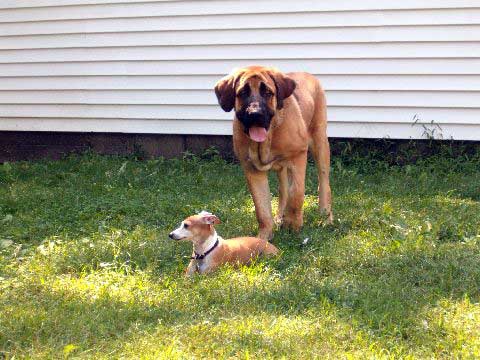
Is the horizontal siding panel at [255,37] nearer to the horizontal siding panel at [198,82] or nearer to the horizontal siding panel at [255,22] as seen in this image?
the horizontal siding panel at [255,22]

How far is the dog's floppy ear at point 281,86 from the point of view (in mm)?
5906

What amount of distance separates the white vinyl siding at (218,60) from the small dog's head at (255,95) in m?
2.83

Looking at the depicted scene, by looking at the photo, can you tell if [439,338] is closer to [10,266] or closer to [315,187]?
[10,266]

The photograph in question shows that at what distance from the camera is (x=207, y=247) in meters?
5.21

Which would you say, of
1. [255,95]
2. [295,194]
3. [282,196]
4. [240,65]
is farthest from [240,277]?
[240,65]

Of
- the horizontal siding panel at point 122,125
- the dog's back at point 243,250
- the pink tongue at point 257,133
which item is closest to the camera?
the dog's back at point 243,250

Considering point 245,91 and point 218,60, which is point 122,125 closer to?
point 218,60

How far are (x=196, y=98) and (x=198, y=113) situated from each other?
0.19m

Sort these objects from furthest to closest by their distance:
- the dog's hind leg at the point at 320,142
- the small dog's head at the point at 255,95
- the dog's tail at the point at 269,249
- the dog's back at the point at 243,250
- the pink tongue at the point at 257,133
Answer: the dog's hind leg at the point at 320,142 < the pink tongue at the point at 257,133 < the small dog's head at the point at 255,95 < the dog's tail at the point at 269,249 < the dog's back at the point at 243,250

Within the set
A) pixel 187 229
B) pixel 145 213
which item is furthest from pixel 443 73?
pixel 187 229

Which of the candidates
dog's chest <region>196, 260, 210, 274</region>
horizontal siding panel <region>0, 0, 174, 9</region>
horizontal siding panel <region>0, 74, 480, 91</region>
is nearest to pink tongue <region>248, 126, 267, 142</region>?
dog's chest <region>196, 260, 210, 274</region>

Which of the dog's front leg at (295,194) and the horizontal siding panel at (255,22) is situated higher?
the horizontal siding panel at (255,22)

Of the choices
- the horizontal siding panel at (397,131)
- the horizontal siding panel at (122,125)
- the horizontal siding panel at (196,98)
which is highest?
the horizontal siding panel at (196,98)

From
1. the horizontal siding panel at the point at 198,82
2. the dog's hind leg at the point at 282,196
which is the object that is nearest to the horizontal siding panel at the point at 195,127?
the horizontal siding panel at the point at 198,82
